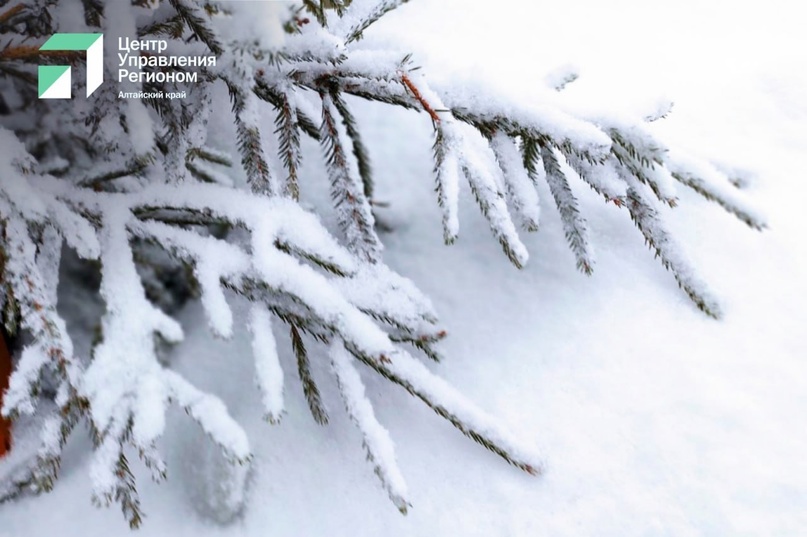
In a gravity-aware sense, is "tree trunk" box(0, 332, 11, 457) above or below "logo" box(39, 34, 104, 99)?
below

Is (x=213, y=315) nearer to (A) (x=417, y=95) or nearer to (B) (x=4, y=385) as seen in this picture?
(A) (x=417, y=95)

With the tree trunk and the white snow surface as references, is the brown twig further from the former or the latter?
the tree trunk

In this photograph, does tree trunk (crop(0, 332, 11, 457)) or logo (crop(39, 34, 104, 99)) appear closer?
logo (crop(39, 34, 104, 99))

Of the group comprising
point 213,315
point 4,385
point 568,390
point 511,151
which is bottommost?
point 4,385

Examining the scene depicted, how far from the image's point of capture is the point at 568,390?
1.03 m

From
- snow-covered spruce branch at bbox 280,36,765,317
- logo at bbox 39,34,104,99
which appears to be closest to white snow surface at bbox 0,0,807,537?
snow-covered spruce branch at bbox 280,36,765,317

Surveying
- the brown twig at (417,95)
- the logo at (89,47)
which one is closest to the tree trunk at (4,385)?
the logo at (89,47)

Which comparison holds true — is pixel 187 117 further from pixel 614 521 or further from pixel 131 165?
pixel 614 521

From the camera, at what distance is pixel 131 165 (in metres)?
1.01

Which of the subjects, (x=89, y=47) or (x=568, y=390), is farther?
(x=568, y=390)

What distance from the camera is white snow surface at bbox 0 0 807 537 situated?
923 millimetres

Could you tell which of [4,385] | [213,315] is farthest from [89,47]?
[4,385]

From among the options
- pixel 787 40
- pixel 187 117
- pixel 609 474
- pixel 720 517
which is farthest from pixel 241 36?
pixel 787 40

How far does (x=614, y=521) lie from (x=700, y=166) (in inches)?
21.5
